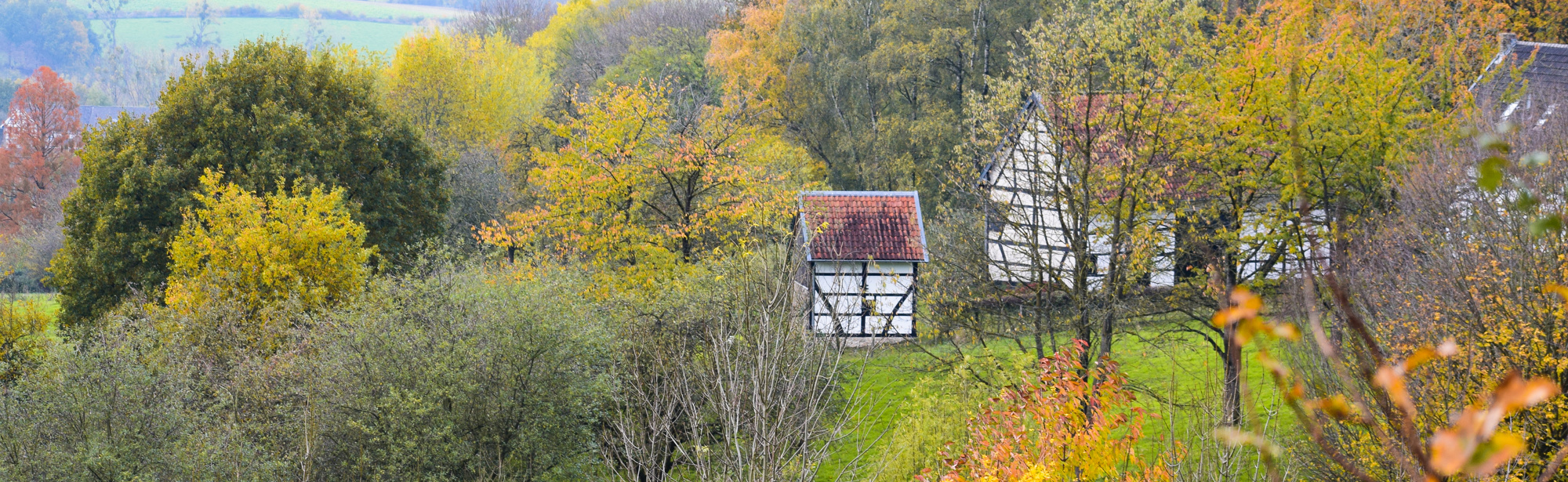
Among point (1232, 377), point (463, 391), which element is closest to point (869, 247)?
point (1232, 377)

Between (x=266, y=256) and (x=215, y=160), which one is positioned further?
(x=215, y=160)

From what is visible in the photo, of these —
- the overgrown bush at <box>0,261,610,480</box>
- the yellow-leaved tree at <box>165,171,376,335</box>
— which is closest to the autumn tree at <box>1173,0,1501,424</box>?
the overgrown bush at <box>0,261,610,480</box>

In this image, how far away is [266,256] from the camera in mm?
14711

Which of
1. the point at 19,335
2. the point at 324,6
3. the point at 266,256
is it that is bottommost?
the point at 19,335

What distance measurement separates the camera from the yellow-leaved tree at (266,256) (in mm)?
14273

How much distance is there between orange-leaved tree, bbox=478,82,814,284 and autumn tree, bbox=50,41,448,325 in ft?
17.2

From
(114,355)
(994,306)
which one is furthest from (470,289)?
(994,306)

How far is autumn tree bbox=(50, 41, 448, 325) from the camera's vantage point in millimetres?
18656

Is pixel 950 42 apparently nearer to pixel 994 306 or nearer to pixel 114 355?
pixel 994 306

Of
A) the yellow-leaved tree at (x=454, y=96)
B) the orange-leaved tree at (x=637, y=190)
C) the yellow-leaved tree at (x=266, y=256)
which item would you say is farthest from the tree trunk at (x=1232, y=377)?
the yellow-leaved tree at (x=454, y=96)

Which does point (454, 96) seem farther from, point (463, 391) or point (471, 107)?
point (463, 391)

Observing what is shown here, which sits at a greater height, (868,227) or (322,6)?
(322,6)

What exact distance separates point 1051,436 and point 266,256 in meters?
11.7

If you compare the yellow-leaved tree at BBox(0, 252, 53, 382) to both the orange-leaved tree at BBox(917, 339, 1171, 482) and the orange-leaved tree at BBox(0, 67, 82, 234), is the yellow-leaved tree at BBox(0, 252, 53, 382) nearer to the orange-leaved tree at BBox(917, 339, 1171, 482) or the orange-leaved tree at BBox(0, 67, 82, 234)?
the orange-leaved tree at BBox(917, 339, 1171, 482)
